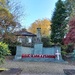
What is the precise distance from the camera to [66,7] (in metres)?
35.0

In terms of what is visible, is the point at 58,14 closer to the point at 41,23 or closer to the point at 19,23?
the point at 19,23

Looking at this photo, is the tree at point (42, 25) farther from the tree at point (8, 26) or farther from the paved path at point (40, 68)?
the paved path at point (40, 68)

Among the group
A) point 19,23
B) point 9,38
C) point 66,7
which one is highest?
point 66,7

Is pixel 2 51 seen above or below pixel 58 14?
below

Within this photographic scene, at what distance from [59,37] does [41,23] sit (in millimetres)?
28292

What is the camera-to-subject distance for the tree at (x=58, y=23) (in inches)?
1369

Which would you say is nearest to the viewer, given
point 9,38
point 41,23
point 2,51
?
point 2,51

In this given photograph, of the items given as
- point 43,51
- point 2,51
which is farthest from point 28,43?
point 2,51

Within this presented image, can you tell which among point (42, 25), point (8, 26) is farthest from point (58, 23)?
point (42, 25)

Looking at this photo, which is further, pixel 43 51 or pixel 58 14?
pixel 58 14

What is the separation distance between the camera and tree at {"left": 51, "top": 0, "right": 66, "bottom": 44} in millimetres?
34781

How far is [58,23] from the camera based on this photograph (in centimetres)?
3528

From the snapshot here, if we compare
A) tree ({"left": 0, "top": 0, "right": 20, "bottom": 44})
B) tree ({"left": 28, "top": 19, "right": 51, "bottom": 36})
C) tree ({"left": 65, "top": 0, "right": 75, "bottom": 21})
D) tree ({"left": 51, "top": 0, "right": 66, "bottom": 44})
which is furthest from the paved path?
tree ({"left": 28, "top": 19, "right": 51, "bottom": 36})

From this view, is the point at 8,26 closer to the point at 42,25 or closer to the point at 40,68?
the point at 40,68
